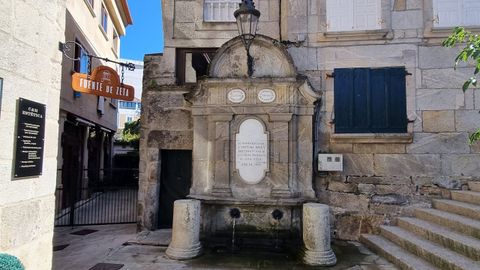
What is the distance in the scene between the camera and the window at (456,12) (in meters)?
6.08

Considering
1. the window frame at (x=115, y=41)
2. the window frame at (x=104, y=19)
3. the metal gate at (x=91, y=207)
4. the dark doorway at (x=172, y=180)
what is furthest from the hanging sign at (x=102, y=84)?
the window frame at (x=115, y=41)

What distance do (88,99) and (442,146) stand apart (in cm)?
1031

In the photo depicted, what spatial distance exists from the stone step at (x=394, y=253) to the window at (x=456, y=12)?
4069mm

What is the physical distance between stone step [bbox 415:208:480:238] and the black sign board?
5030 millimetres

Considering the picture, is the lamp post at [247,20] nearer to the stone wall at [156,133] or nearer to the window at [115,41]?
the stone wall at [156,133]

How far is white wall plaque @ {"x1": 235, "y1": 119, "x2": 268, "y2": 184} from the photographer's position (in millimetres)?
5883

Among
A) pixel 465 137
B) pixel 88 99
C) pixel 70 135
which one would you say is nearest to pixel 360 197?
pixel 465 137

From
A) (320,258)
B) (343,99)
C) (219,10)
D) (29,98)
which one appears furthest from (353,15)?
(29,98)

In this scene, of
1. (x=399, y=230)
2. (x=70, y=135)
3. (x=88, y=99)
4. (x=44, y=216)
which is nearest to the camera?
(x=44, y=216)

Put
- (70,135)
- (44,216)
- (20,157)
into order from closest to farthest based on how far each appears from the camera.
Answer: (20,157)
(44,216)
(70,135)

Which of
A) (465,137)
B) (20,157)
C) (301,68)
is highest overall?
(301,68)

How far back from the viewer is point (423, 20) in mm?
6215

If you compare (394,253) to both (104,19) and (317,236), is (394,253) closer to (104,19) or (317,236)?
(317,236)

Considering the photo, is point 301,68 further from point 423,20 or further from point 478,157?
point 478,157
